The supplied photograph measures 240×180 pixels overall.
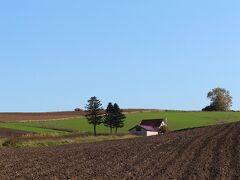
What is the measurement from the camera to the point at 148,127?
351 feet

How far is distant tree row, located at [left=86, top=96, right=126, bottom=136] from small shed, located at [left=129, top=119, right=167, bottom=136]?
330 centimetres

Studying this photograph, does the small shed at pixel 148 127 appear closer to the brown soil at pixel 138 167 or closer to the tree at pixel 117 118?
the tree at pixel 117 118

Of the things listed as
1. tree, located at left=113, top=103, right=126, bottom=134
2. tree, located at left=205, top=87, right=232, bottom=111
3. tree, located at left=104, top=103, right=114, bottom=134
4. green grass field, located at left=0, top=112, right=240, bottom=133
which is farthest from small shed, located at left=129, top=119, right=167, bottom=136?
tree, located at left=205, top=87, right=232, bottom=111

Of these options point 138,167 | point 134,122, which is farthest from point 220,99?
point 138,167

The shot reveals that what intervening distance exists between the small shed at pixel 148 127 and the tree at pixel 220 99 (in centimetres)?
6323

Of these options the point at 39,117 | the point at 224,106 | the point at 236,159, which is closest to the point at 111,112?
the point at 39,117

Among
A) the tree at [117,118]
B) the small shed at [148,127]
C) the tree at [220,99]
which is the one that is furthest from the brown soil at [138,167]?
the tree at [220,99]

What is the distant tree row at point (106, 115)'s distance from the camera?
10731cm

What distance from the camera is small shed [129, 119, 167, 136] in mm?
102769

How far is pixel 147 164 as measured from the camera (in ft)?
74.0

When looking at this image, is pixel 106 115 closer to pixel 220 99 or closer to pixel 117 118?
pixel 117 118

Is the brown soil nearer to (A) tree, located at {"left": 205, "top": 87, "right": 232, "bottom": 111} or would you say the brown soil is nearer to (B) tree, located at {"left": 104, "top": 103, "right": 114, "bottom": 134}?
(B) tree, located at {"left": 104, "top": 103, "right": 114, "bottom": 134}

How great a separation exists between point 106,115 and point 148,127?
8.64m

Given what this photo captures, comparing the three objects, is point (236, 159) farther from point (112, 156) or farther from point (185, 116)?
point (185, 116)
